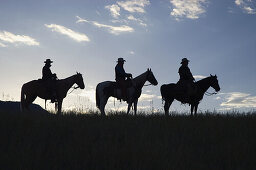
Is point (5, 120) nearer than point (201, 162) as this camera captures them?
No

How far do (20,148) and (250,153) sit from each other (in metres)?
5.66

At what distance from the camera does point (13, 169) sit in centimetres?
764

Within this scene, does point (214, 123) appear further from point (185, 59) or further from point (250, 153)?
point (185, 59)

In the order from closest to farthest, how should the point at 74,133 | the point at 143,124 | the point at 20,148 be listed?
the point at 20,148 < the point at 74,133 < the point at 143,124

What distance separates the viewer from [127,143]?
29.5ft

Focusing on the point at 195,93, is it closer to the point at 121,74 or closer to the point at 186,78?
the point at 186,78

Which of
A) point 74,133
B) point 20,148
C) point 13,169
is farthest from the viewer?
point 74,133

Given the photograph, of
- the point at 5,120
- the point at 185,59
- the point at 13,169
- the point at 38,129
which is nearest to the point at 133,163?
the point at 13,169

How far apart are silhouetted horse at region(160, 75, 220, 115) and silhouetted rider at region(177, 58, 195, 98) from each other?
0.32 meters

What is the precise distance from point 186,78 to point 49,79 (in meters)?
6.62

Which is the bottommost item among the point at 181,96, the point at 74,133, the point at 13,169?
the point at 13,169

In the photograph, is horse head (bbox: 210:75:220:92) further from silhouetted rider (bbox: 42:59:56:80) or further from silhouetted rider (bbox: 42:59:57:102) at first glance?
silhouetted rider (bbox: 42:59:56:80)

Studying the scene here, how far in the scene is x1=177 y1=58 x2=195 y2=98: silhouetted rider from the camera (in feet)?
54.3

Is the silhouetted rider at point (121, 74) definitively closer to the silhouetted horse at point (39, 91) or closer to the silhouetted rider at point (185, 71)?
the silhouetted rider at point (185, 71)
